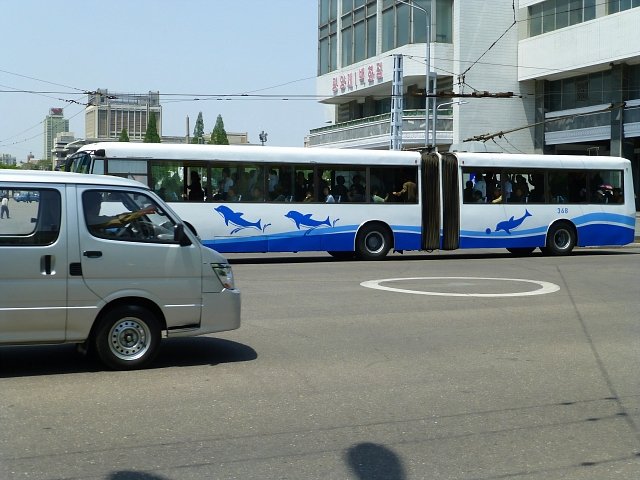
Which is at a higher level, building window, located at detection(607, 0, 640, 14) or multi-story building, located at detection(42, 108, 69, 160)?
multi-story building, located at detection(42, 108, 69, 160)

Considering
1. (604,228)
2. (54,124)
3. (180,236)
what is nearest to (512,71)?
(604,228)

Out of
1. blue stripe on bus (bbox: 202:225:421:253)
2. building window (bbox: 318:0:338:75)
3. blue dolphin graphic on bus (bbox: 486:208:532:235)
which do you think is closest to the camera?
blue stripe on bus (bbox: 202:225:421:253)

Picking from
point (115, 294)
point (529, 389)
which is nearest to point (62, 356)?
point (115, 294)

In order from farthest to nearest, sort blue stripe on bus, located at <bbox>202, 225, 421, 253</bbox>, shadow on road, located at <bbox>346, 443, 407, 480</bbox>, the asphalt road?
blue stripe on bus, located at <bbox>202, 225, 421, 253</bbox>, the asphalt road, shadow on road, located at <bbox>346, 443, 407, 480</bbox>

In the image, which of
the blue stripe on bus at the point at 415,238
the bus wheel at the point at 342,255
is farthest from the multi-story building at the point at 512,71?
the bus wheel at the point at 342,255

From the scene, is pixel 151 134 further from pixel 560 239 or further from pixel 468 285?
pixel 468 285

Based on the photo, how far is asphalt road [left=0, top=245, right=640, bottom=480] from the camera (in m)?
5.40

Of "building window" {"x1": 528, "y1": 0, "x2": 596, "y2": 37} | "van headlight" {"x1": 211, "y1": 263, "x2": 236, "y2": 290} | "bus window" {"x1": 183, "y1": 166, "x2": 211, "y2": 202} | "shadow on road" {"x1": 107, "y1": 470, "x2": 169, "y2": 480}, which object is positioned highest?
"building window" {"x1": 528, "y1": 0, "x2": 596, "y2": 37}

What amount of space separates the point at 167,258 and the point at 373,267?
38.3 feet

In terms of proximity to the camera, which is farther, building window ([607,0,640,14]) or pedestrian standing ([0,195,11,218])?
building window ([607,0,640,14])

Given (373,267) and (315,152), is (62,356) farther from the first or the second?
(315,152)

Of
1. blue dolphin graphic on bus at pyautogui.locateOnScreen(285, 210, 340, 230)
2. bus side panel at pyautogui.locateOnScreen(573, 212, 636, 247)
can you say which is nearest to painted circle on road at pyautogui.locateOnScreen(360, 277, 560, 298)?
blue dolphin graphic on bus at pyautogui.locateOnScreen(285, 210, 340, 230)

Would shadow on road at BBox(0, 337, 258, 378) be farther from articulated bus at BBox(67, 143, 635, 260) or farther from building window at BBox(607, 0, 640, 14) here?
building window at BBox(607, 0, 640, 14)

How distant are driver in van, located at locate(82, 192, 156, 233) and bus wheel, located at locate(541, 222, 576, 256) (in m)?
17.9
